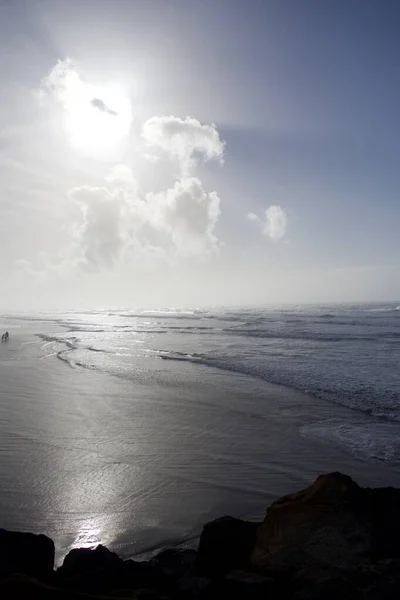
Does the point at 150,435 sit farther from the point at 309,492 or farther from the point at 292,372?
the point at 292,372

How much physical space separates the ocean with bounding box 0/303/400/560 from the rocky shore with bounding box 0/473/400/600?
3.65 ft

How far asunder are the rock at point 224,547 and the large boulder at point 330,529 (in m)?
0.30

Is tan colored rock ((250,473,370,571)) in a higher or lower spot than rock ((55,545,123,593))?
higher

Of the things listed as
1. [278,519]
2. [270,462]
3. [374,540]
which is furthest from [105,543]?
[270,462]

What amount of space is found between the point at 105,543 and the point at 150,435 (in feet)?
14.9

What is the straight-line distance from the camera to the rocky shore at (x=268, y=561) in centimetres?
337

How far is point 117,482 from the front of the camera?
23.5 feet

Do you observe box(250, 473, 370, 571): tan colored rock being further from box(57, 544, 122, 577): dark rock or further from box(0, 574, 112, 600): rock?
box(0, 574, 112, 600): rock

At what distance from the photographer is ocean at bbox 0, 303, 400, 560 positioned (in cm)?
607

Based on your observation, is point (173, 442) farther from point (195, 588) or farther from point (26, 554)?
point (195, 588)

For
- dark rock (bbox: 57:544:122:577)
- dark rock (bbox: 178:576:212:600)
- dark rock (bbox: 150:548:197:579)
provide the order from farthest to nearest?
dark rock (bbox: 150:548:197:579), dark rock (bbox: 57:544:122:577), dark rock (bbox: 178:576:212:600)

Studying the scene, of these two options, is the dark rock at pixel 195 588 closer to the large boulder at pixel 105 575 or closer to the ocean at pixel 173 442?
the large boulder at pixel 105 575

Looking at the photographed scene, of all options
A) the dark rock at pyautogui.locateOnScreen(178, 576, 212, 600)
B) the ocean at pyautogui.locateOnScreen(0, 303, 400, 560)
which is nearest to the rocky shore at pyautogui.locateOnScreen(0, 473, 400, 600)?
the dark rock at pyautogui.locateOnScreen(178, 576, 212, 600)

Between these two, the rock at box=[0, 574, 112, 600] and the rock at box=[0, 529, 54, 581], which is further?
the rock at box=[0, 529, 54, 581]
